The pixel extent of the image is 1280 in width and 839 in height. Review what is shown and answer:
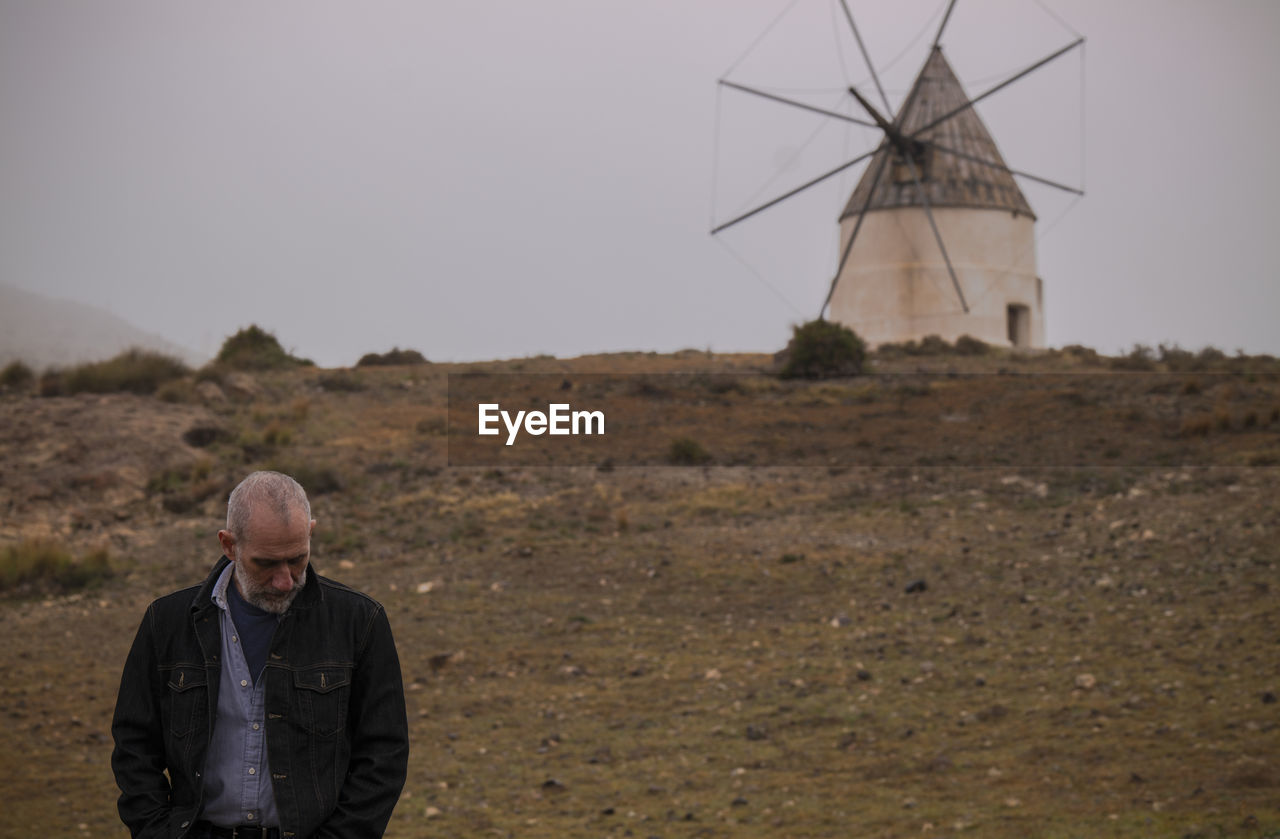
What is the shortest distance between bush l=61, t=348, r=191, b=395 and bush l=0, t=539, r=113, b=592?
892cm

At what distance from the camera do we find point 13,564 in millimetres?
14852

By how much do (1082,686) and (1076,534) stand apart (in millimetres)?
4762

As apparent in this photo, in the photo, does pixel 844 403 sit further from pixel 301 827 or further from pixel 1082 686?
pixel 301 827

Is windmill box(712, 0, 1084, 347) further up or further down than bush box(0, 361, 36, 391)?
further up

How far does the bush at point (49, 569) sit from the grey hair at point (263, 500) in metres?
12.7

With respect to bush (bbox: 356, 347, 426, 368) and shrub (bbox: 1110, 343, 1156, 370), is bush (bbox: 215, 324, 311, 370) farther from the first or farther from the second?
shrub (bbox: 1110, 343, 1156, 370)

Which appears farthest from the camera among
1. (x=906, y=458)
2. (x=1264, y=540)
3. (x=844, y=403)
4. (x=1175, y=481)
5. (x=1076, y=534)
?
(x=844, y=403)

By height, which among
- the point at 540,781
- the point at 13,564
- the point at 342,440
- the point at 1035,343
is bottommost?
the point at 540,781

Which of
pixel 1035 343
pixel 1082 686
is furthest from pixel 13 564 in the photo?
pixel 1035 343

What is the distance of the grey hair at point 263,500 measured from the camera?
3023 mm

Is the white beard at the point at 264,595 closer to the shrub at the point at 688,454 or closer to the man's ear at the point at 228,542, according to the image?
the man's ear at the point at 228,542

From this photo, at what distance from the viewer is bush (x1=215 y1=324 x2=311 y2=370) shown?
29.2 m

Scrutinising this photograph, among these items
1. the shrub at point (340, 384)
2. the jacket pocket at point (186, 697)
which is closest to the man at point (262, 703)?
the jacket pocket at point (186, 697)

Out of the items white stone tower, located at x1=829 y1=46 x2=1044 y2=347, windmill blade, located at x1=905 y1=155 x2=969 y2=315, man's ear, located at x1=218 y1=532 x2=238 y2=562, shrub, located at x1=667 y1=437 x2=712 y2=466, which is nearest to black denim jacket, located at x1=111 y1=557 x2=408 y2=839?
man's ear, located at x1=218 y1=532 x2=238 y2=562
